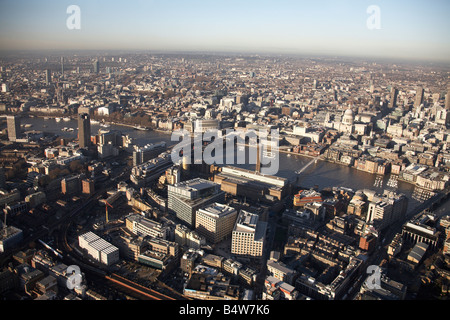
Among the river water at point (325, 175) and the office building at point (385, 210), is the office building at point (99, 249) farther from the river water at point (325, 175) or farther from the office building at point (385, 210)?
the river water at point (325, 175)

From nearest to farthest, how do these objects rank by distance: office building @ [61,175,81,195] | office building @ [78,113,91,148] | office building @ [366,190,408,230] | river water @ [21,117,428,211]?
1. office building @ [366,190,408,230]
2. office building @ [61,175,81,195]
3. river water @ [21,117,428,211]
4. office building @ [78,113,91,148]

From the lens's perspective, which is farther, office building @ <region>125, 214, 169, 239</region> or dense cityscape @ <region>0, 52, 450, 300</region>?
office building @ <region>125, 214, 169, 239</region>

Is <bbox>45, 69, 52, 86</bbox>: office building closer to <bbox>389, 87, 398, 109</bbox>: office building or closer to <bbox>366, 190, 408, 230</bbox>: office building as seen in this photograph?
<bbox>389, 87, 398, 109</bbox>: office building

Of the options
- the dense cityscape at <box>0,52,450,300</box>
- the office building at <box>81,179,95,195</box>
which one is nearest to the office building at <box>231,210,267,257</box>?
the dense cityscape at <box>0,52,450,300</box>

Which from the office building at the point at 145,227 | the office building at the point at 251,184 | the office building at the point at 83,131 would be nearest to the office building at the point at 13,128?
the office building at the point at 83,131

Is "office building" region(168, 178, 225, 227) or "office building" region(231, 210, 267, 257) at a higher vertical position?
"office building" region(168, 178, 225, 227)

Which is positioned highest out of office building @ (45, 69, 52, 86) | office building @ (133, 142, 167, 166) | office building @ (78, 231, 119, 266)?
office building @ (45, 69, 52, 86)

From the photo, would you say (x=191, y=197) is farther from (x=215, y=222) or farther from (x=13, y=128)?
(x=13, y=128)

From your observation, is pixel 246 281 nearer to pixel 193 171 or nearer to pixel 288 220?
pixel 288 220
